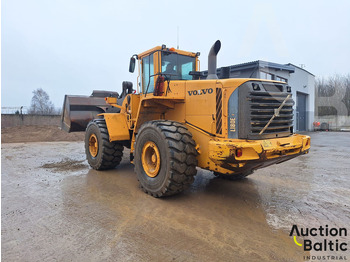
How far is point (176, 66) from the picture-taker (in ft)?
18.4

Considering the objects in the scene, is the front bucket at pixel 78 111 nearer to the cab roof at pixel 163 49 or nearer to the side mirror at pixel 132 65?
the side mirror at pixel 132 65

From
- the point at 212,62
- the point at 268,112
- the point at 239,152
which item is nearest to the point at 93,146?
the point at 212,62

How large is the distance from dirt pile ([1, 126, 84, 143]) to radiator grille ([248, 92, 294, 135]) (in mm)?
14205

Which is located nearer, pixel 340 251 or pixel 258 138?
pixel 340 251

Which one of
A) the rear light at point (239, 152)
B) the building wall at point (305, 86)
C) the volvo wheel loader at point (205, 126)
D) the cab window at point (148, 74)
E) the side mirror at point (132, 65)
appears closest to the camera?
the rear light at point (239, 152)

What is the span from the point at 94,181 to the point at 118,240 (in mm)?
2925

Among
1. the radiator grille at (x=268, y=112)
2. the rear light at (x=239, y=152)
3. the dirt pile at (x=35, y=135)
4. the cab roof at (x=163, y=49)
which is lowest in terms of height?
the dirt pile at (x=35, y=135)

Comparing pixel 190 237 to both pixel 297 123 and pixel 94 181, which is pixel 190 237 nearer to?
pixel 94 181

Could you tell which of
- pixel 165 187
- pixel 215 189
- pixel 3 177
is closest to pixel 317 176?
pixel 215 189

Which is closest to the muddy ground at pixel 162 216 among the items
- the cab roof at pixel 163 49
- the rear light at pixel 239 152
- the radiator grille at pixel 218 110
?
the rear light at pixel 239 152

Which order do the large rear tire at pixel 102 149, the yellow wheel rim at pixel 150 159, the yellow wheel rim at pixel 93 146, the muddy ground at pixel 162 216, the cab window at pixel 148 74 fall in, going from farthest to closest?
the yellow wheel rim at pixel 93 146, the large rear tire at pixel 102 149, the cab window at pixel 148 74, the yellow wheel rim at pixel 150 159, the muddy ground at pixel 162 216

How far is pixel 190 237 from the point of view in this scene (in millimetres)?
3125

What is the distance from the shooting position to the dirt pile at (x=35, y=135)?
15.5 m

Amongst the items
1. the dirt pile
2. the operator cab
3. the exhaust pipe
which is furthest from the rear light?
the dirt pile
